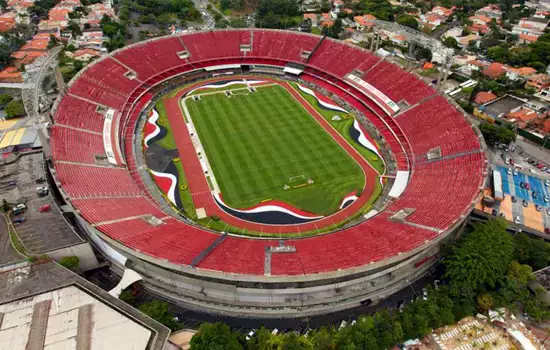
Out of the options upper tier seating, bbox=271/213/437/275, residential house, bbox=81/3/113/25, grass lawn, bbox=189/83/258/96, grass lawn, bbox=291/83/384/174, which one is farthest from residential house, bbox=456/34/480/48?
residential house, bbox=81/3/113/25

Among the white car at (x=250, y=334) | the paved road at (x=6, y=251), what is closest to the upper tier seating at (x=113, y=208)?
the paved road at (x=6, y=251)

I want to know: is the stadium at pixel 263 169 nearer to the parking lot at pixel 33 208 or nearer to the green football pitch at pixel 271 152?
the green football pitch at pixel 271 152

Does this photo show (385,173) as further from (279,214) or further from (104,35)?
(104,35)

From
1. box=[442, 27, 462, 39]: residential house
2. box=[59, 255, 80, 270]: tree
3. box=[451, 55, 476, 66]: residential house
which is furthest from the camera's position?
box=[442, 27, 462, 39]: residential house

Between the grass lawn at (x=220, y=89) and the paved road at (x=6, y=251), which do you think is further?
the grass lawn at (x=220, y=89)

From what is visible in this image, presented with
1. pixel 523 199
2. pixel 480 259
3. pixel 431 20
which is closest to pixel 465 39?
pixel 431 20

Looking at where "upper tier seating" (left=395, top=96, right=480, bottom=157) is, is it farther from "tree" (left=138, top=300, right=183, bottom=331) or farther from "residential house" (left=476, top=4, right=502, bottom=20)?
"residential house" (left=476, top=4, right=502, bottom=20)

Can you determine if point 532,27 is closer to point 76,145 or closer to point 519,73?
point 519,73

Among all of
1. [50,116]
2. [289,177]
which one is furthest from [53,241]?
[289,177]
